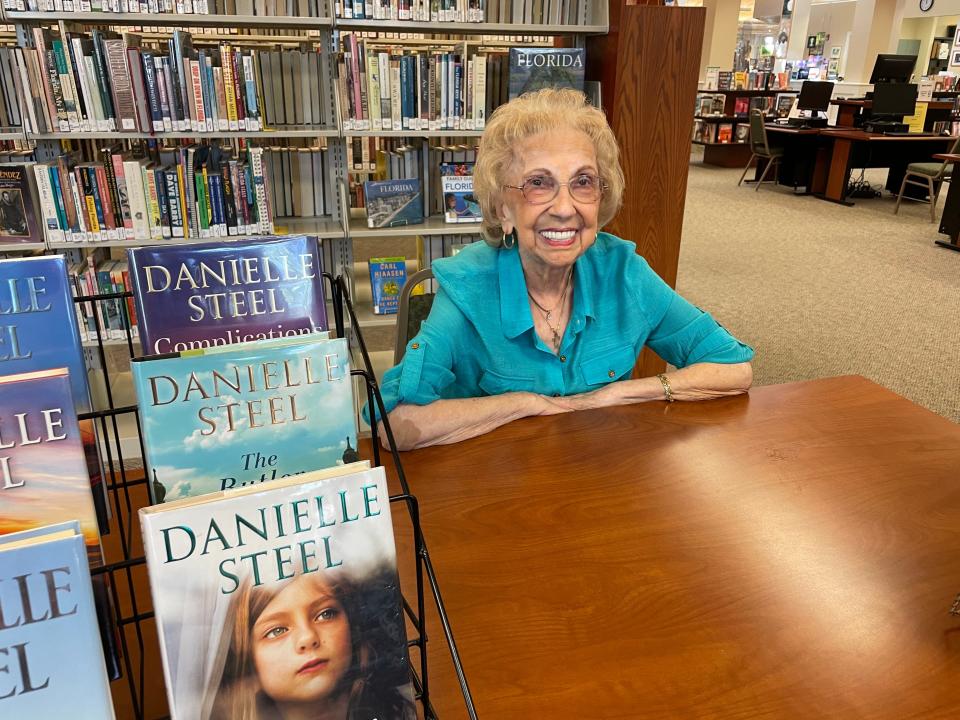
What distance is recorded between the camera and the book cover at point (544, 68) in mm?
3037

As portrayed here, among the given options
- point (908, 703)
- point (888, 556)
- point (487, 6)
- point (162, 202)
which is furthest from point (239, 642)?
point (487, 6)

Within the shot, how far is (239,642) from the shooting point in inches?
17.7

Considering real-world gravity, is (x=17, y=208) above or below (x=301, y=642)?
below

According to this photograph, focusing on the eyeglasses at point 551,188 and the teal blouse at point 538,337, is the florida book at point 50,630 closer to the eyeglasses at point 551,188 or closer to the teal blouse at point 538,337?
the teal blouse at point 538,337

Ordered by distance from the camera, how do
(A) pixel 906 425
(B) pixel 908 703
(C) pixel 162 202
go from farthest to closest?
(C) pixel 162 202
(A) pixel 906 425
(B) pixel 908 703

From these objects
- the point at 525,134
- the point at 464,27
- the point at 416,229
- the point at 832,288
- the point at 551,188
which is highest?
the point at 464,27

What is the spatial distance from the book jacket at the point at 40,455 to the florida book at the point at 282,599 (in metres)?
0.11

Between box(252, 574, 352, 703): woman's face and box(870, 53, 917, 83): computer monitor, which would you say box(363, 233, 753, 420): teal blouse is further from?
box(870, 53, 917, 83): computer monitor

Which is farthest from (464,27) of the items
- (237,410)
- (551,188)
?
(237,410)

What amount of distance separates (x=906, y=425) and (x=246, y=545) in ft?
4.14

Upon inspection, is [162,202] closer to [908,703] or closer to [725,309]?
[908,703]

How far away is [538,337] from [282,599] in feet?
3.75

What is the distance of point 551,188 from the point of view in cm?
149

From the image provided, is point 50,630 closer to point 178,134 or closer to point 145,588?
point 145,588
